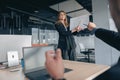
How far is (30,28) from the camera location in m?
6.92

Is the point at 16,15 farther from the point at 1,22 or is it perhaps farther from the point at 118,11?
the point at 118,11

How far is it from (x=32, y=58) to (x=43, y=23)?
6.69m

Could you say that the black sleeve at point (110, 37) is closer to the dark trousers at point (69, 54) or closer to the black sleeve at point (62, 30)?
the black sleeve at point (62, 30)

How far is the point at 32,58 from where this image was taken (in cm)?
140

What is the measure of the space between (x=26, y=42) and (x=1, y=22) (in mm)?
4260

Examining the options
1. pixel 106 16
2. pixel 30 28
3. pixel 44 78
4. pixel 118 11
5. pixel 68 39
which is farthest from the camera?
pixel 30 28

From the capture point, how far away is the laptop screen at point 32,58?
135cm

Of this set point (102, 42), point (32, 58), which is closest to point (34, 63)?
point (32, 58)

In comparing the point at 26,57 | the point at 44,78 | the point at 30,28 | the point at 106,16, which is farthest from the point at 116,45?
the point at 30,28

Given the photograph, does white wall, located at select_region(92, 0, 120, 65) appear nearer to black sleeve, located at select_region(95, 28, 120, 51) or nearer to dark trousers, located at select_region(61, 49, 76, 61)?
dark trousers, located at select_region(61, 49, 76, 61)

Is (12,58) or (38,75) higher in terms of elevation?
(12,58)

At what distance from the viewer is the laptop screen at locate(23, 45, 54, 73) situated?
135 cm

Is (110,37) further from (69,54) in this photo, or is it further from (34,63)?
(69,54)

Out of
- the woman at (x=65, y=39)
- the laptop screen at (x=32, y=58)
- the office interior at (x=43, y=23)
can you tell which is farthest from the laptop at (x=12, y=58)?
the woman at (x=65, y=39)
